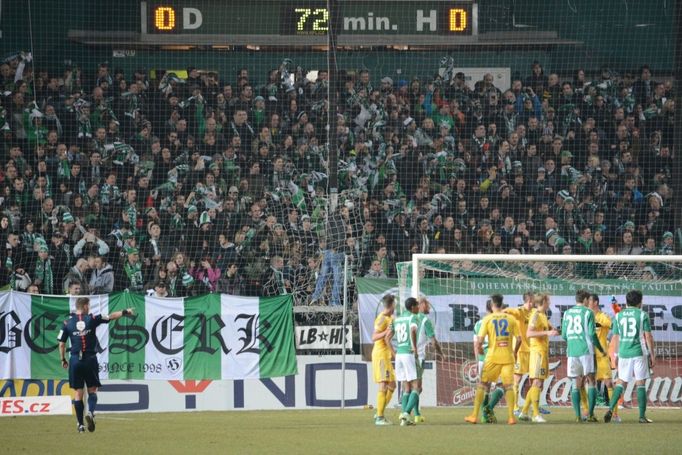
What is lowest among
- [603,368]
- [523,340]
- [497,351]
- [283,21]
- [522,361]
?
[603,368]

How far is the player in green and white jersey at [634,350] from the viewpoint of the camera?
1638 centimetres

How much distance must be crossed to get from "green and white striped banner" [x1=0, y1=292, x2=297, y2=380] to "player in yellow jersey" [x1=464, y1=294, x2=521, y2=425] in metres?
→ 5.45

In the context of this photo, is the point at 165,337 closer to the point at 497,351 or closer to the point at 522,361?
the point at 522,361

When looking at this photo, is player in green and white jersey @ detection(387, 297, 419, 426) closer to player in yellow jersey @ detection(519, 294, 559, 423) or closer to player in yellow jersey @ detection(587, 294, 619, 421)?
player in yellow jersey @ detection(519, 294, 559, 423)

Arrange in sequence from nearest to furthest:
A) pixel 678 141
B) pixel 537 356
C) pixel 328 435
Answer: pixel 328 435, pixel 537 356, pixel 678 141

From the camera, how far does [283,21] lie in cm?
2453

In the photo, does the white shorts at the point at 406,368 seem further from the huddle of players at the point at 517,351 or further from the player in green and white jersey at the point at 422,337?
the player in green and white jersey at the point at 422,337

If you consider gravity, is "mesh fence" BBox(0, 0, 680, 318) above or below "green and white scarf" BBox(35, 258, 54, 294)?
above

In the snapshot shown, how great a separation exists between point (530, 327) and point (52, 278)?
9038mm

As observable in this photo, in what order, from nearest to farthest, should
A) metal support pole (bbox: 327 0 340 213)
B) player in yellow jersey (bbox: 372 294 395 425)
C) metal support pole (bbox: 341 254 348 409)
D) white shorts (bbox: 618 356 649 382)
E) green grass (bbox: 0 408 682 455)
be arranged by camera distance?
green grass (bbox: 0 408 682 455) < player in yellow jersey (bbox: 372 294 395 425) < white shorts (bbox: 618 356 649 382) < metal support pole (bbox: 341 254 348 409) < metal support pole (bbox: 327 0 340 213)

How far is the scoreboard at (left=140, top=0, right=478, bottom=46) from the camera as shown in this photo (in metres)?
24.0

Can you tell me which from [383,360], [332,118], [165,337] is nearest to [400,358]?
[383,360]

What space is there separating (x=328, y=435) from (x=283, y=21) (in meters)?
12.1

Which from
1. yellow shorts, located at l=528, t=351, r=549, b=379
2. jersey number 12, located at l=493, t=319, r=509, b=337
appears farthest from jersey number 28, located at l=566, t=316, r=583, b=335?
jersey number 12, located at l=493, t=319, r=509, b=337
